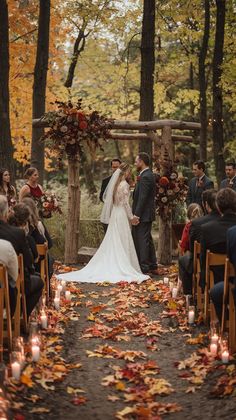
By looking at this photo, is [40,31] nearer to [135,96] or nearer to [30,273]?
[30,273]

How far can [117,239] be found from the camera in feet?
44.5

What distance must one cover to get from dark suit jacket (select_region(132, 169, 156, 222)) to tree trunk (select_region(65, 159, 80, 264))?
5.29 ft

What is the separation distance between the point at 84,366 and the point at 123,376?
0.59 meters

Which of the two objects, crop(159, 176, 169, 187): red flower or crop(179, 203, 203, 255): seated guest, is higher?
crop(159, 176, 169, 187): red flower

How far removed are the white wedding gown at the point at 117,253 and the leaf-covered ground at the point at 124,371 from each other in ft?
8.89

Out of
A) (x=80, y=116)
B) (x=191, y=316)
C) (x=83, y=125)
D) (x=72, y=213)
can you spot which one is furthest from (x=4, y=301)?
(x=72, y=213)

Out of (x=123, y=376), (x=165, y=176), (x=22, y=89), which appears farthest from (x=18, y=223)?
(x=22, y=89)

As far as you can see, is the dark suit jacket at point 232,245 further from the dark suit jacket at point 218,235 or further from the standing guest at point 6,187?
the standing guest at point 6,187

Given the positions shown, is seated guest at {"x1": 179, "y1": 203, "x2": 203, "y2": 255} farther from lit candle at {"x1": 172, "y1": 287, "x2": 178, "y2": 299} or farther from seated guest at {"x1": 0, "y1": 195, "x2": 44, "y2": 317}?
seated guest at {"x1": 0, "y1": 195, "x2": 44, "y2": 317}

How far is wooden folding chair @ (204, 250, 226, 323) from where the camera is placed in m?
7.77

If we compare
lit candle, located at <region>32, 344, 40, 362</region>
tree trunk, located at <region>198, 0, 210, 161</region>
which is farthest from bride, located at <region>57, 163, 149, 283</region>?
tree trunk, located at <region>198, 0, 210, 161</region>

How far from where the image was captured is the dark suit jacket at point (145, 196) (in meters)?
13.3

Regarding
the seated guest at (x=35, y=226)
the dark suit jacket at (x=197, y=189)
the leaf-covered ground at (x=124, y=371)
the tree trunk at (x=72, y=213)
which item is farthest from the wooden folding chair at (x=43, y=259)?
the dark suit jacket at (x=197, y=189)

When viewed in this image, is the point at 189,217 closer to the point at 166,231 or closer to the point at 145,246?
the point at 145,246
